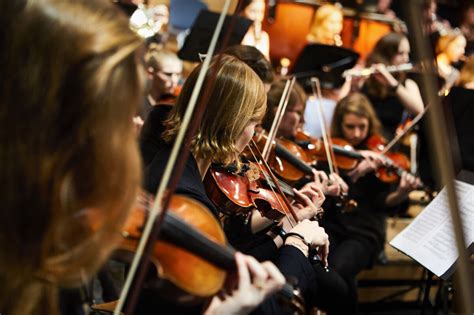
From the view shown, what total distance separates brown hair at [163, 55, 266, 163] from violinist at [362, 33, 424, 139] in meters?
2.45

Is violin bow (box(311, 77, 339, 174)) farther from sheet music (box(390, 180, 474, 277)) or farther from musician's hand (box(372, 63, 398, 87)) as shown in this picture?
sheet music (box(390, 180, 474, 277))

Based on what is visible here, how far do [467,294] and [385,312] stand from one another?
8.63 ft

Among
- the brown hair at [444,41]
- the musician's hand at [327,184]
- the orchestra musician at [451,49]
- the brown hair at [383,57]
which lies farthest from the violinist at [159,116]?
the brown hair at [444,41]

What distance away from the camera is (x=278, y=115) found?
2615 mm

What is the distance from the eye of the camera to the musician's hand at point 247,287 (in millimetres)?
1078

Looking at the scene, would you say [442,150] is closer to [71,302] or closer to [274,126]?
[71,302]

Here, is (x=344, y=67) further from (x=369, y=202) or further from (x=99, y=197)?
(x=99, y=197)

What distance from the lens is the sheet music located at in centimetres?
192

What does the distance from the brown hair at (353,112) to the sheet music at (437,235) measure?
46.5 inches

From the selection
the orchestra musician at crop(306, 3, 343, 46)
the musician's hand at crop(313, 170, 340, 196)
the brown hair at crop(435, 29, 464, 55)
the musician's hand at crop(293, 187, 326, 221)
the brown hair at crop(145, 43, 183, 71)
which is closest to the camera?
the musician's hand at crop(293, 187, 326, 221)

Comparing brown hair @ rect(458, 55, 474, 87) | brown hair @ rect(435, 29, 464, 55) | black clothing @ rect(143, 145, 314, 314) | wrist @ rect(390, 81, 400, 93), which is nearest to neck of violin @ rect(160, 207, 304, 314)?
black clothing @ rect(143, 145, 314, 314)

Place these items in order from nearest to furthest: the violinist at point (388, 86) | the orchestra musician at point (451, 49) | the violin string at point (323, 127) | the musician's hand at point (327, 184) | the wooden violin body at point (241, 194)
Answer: the wooden violin body at point (241, 194), the musician's hand at point (327, 184), the violin string at point (323, 127), the violinist at point (388, 86), the orchestra musician at point (451, 49)

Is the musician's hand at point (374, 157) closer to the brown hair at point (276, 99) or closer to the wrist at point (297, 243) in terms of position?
the brown hair at point (276, 99)

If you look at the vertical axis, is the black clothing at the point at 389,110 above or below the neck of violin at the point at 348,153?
above
